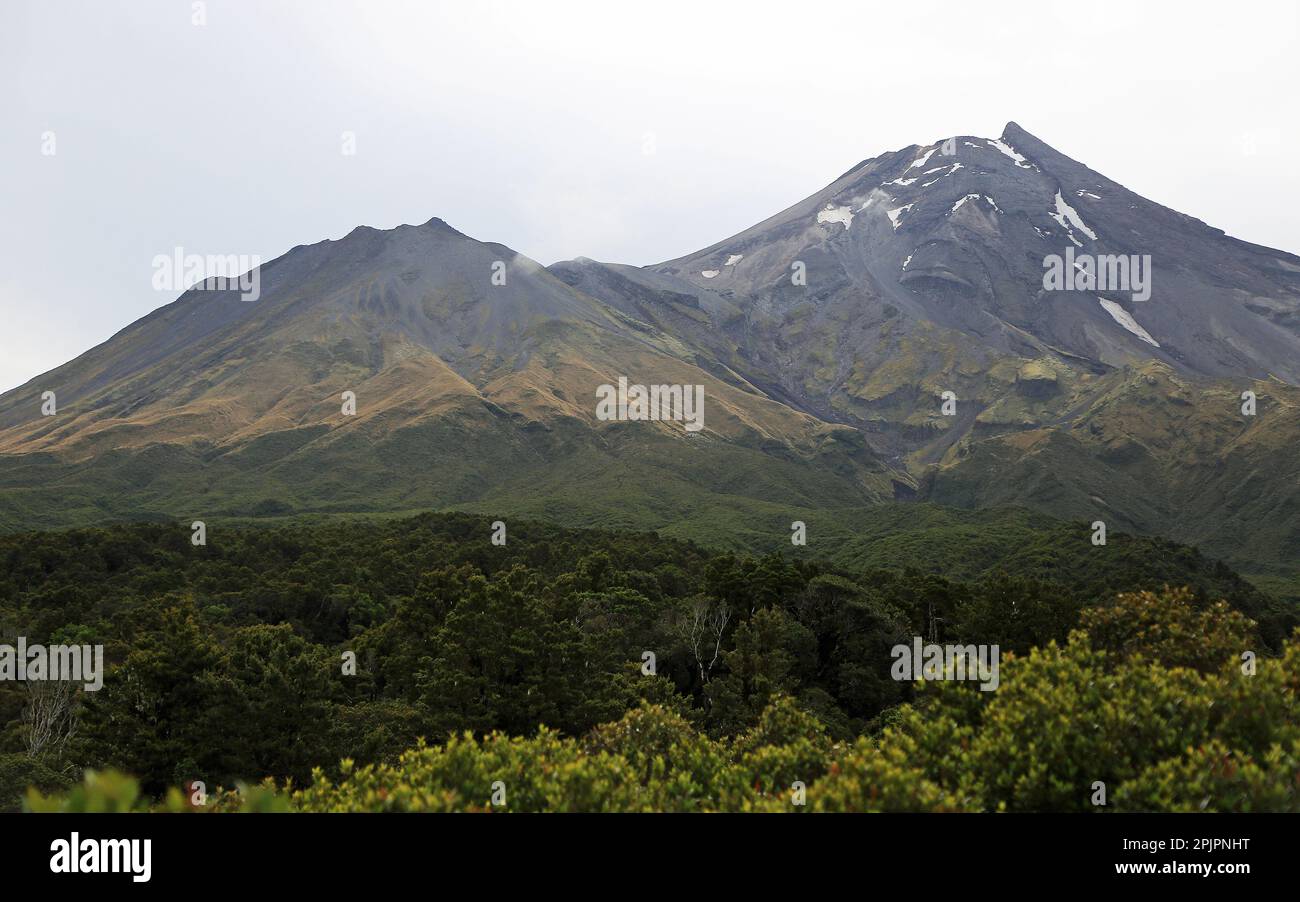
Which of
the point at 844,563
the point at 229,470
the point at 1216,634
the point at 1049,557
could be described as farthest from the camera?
the point at 229,470

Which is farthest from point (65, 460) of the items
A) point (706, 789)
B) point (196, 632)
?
point (706, 789)

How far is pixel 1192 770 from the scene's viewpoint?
404 inches

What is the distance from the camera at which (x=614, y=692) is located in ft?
109

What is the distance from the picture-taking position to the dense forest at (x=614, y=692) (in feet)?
37.2

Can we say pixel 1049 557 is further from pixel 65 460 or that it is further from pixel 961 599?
pixel 65 460

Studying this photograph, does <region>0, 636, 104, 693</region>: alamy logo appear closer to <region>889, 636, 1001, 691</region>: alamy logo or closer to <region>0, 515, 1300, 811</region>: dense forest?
<region>0, 515, 1300, 811</region>: dense forest

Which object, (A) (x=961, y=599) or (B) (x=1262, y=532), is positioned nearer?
(A) (x=961, y=599)

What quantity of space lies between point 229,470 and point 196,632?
169 m
